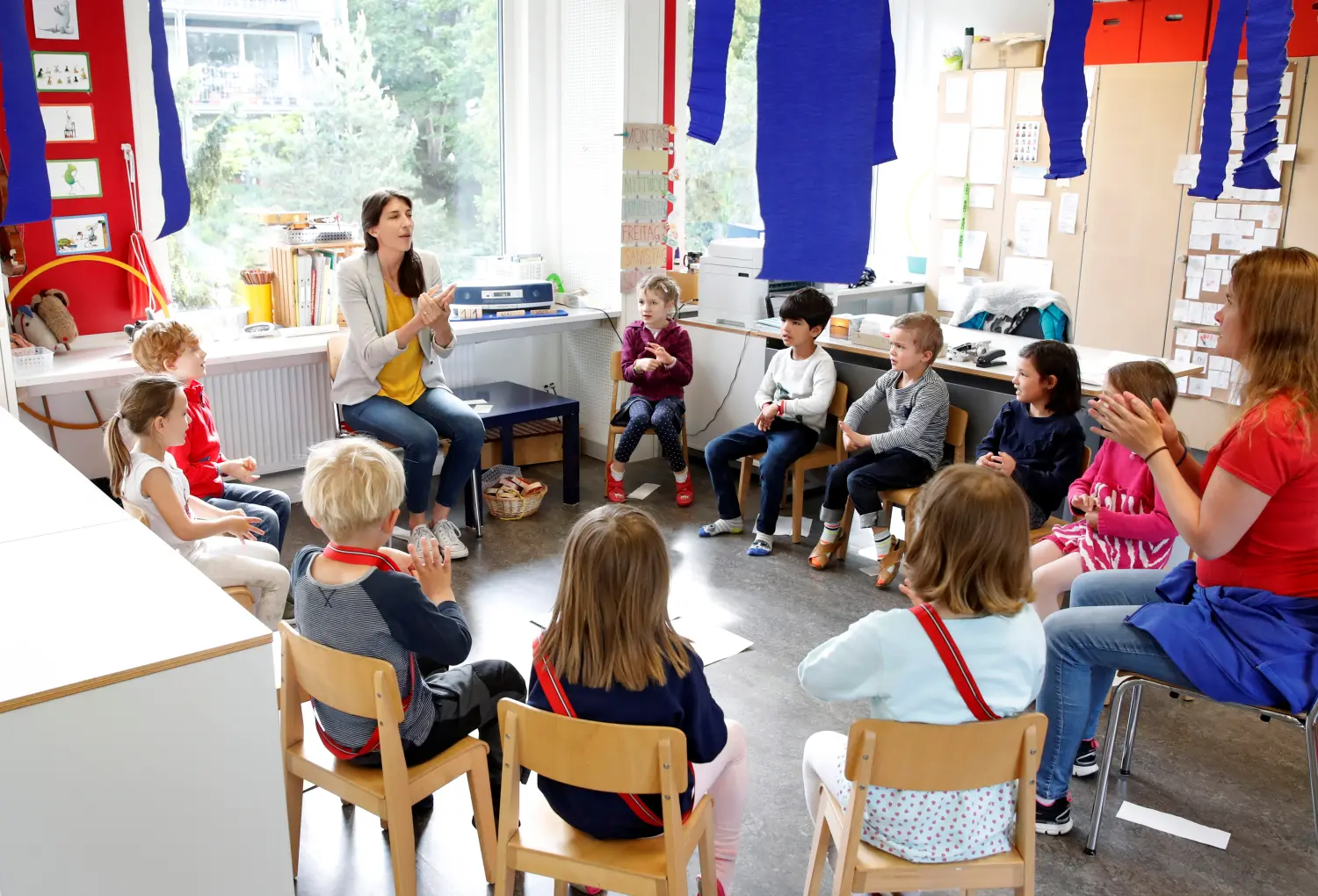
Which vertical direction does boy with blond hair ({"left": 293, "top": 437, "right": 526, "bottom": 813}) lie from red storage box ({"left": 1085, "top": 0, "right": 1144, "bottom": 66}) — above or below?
below

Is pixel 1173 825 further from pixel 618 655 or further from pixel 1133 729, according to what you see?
pixel 618 655

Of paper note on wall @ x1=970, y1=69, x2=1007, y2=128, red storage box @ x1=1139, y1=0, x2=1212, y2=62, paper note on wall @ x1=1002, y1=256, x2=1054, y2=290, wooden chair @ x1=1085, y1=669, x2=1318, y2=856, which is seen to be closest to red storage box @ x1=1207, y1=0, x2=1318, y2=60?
red storage box @ x1=1139, y1=0, x2=1212, y2=62

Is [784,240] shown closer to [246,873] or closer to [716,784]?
[716,784]

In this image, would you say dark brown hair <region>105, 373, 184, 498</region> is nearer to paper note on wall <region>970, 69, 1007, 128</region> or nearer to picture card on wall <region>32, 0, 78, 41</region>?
picture card on wall <region>32, 0, 78, 41</region>

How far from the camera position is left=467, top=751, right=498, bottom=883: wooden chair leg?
212cm

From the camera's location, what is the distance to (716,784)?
206 cm

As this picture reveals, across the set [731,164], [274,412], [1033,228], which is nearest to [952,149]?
[1033,228]

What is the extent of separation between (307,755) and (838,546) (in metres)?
2.49

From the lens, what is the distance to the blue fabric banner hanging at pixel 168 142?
8.54 feet

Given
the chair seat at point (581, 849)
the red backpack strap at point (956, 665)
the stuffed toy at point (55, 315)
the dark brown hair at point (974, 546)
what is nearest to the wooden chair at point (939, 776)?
the red backpack strap at point (956, 665)

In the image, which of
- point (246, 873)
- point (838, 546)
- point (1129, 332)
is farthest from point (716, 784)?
point (1129, 332)

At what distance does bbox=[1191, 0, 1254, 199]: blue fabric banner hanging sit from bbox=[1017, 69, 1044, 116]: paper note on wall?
11.8 feet

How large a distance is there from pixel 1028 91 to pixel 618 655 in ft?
17.0

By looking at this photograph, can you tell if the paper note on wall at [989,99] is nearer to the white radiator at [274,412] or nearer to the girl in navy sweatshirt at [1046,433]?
the girl in navy sweatshirt at [1046,433]
